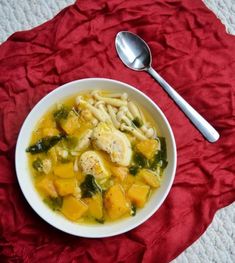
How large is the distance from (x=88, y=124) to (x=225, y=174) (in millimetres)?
438

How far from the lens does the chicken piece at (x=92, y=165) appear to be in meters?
1.28

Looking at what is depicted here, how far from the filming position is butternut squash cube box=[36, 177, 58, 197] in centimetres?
129

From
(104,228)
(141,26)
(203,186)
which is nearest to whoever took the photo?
(104,228)

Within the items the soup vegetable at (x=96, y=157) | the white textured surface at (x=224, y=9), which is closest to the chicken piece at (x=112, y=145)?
the soup vegetable at (x=96, y=157)

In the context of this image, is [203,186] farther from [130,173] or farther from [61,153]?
[61,153]

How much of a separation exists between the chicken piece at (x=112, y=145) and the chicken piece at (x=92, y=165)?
35 millimetres

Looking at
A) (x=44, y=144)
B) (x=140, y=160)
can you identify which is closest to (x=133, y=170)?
(x=140, y=160)

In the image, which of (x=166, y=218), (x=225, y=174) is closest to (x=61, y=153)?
(x=166, y=218)

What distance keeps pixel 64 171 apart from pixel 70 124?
0.13 metres

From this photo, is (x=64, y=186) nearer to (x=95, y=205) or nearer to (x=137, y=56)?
(x=95, y=205)

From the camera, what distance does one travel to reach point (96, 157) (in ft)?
4.26

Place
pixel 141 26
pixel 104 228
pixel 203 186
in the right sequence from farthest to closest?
1. pixel 141 26
2. pixel 203 186
3. pixel 104 228

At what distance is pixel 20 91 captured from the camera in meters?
1.43

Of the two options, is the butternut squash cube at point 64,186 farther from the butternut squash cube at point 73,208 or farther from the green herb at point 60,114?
the green herb at point 60,114
